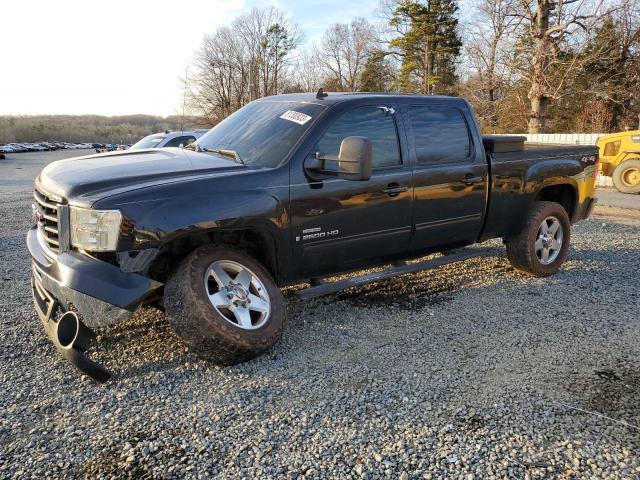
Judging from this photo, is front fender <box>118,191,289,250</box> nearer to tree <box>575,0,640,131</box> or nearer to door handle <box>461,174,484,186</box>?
door handle <box>461,174,484,186</box>

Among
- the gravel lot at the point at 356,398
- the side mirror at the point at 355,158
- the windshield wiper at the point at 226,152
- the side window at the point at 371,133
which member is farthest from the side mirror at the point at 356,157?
the gravel lot at the point at 356,398

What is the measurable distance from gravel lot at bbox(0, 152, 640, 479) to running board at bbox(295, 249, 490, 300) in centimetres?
35

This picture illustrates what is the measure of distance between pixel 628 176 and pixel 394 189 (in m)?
12.7

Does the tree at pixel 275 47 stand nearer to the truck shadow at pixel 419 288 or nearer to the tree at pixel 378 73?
the tree at pixel 378 73

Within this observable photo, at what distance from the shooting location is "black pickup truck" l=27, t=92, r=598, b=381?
3.18 m

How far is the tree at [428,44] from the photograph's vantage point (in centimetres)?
4097

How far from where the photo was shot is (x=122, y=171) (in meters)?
3.55

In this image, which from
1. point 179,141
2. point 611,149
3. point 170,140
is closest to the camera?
point 170,140

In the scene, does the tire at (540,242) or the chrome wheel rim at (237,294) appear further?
the tire at (540,242)

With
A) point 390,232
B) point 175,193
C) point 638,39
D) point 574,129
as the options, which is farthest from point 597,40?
point 175,193

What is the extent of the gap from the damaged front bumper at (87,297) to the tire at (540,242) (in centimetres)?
395

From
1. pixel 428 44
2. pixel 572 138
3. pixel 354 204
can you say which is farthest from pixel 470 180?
pixel 428 44

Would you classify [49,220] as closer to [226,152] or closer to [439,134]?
[226,152]

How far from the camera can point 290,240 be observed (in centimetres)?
384
